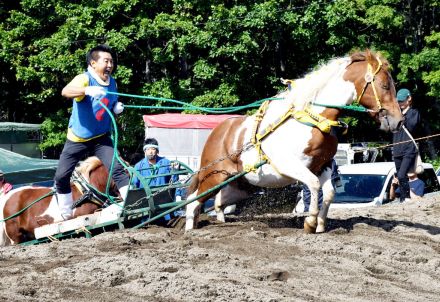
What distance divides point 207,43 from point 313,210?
17.2 metres

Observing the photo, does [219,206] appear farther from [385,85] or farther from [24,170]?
[24,170]

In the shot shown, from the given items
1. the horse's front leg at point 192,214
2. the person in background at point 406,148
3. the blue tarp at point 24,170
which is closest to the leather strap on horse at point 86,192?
the horse's front leg at point 192,214

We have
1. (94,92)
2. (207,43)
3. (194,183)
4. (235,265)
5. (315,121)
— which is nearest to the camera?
(235,265)

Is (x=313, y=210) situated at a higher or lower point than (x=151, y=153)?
lower

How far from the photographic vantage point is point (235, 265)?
749 cm

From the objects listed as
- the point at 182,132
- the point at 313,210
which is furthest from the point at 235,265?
the point at 182,132

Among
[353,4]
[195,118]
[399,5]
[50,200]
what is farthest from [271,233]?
[399,5]

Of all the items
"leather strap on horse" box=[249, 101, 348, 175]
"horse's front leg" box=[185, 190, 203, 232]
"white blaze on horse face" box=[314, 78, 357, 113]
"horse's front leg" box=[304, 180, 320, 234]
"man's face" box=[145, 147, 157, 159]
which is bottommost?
"horse's front leg" box=[185, 190, 203, 232]

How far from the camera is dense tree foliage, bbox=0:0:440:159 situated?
86.3 ft

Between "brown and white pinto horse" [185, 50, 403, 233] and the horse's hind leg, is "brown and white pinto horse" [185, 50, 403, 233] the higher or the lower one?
the higher one

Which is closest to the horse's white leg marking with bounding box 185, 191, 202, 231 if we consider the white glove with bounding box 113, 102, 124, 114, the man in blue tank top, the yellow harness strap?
the man in blue tank top

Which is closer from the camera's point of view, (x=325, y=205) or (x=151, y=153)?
(x=325, y=205)

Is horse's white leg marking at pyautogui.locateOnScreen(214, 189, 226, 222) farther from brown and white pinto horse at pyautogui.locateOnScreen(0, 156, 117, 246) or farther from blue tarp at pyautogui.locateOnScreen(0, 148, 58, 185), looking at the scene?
blue tarp at pyautogui.locateOnScreen(0, 148, 58, 185)

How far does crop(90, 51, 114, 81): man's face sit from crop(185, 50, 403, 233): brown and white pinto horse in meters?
1.95
